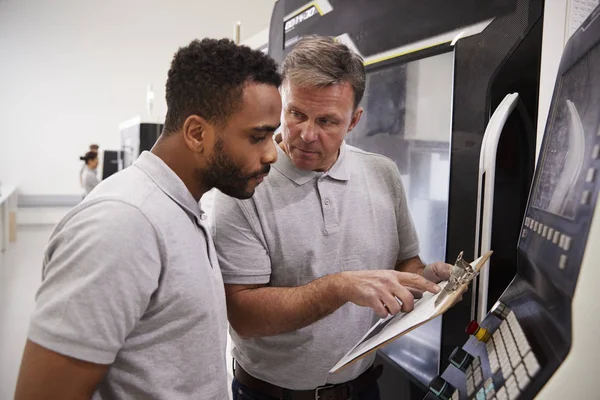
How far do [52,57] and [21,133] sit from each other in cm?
122

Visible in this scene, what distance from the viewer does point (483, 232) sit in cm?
120

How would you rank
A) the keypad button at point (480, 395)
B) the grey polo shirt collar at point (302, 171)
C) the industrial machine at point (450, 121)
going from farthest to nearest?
the grey polo shirt collar at point (302, 171)
the industrial machine at point (450, 121)
the keypad button at point (480, 395)

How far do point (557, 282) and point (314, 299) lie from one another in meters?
0.61

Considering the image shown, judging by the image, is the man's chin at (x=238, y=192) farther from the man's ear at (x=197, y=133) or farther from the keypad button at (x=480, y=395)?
the keypad button at (x=480, y=395)

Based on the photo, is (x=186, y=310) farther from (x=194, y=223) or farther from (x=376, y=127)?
(x=376, y=127)

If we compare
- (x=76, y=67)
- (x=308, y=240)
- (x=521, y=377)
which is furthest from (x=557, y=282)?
(x=76, y=67)

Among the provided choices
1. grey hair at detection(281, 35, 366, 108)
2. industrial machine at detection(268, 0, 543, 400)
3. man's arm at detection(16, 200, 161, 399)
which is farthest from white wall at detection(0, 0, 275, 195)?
man's arm at detection(16, 200, 161, 399)

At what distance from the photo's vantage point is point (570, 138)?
805mm

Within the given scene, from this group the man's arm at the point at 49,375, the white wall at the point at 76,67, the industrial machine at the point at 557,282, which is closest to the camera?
the industrial machine at the point at 557,282

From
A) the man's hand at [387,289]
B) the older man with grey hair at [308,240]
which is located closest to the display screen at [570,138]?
the man's hand at [387,289]

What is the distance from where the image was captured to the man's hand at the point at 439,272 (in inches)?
47.2

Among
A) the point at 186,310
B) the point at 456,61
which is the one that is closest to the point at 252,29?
the point at 456,61

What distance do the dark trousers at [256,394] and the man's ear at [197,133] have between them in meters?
0.79

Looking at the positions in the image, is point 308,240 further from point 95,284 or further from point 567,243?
point 567,243
